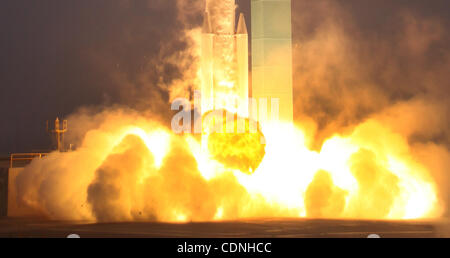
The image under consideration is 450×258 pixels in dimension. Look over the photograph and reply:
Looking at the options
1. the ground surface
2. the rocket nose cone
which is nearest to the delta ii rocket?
the rocket nose cone

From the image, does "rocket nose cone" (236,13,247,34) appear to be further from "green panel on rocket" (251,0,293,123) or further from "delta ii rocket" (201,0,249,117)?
"green panel on rocket" (251,0,293,123)

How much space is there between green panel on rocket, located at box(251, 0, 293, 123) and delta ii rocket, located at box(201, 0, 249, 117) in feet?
10.3

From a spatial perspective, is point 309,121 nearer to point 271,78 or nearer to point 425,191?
point 271,78

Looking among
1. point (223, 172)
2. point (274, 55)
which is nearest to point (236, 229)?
point (223, 172)

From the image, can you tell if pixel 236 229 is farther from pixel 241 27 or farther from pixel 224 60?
pixel 241 27

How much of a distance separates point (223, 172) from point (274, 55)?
8.59 m

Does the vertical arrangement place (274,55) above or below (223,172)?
above

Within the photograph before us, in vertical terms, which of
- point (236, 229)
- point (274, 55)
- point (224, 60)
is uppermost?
point (274, 55)

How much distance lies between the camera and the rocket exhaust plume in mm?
42406

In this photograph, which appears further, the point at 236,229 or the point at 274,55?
the point at 274,55

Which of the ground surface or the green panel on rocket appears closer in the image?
the ground surface

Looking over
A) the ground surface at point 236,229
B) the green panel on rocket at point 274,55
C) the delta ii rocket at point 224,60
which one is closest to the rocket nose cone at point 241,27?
the delta ii rocket at point 224,60

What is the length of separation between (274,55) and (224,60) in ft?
14.0

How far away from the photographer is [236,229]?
37.2 metres
